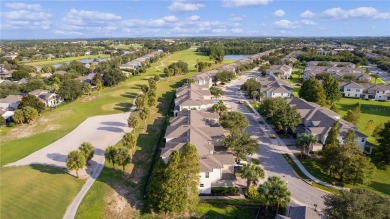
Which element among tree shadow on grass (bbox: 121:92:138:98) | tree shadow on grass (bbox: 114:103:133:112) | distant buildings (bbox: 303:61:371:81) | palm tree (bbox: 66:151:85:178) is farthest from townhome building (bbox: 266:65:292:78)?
palm tree (bbox: 66:151:85:178)

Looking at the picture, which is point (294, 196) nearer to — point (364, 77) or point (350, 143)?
point (350, 143)

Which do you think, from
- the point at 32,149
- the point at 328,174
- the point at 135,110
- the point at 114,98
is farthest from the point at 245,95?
the point at 32,149

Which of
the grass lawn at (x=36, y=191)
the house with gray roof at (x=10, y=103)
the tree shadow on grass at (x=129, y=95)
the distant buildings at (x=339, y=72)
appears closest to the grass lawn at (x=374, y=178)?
the grass lawn at (x=36, y=191)

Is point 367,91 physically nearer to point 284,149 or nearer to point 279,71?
point 279,71

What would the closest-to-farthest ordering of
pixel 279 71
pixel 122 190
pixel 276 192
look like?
pixel 276 192 < pixel 122 190 < pixel 279 71

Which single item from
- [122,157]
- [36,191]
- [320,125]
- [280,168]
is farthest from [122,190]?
[320,125]

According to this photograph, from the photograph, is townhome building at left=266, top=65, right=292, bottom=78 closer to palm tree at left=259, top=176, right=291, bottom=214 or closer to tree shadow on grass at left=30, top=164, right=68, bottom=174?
palm tree at left=259, top=176, right=291, bottom=214
